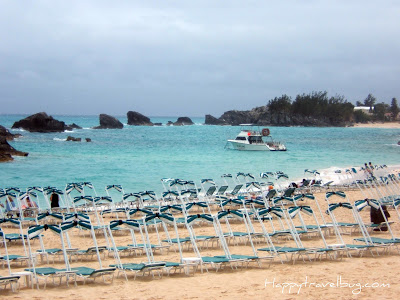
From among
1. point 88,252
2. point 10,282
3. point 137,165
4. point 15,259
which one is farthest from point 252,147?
point 10,282

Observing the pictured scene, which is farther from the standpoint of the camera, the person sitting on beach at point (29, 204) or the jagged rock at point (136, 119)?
the jagged rock at point (136, 119)

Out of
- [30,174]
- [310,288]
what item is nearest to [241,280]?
[310,288]

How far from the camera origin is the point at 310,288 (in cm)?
891

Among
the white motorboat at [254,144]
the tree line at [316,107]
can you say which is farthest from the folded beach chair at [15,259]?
the tree line at [316,107]

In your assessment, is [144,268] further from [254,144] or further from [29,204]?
[254,144]

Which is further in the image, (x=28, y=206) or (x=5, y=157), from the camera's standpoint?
(x=5, y=157)

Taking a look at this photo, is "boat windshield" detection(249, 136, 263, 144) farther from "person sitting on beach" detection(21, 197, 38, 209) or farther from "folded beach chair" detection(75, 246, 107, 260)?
"folded beach chair" detection(75, 246, 107, 260)

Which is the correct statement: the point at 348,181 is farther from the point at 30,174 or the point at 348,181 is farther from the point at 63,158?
the point at 63,158

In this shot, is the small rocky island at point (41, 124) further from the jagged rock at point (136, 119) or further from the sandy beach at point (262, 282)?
the sandy beach at point (262, 282)

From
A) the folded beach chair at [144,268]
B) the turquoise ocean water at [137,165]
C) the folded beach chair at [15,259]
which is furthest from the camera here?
the turquoise ocean water at [137,165]

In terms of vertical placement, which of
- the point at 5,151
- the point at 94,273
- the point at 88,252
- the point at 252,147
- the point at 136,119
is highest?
the point at 136,119

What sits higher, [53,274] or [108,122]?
[108,122]

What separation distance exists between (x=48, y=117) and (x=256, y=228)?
2921 inches

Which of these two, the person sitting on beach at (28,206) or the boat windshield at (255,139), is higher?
the boat windshield at (255,139)
